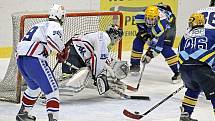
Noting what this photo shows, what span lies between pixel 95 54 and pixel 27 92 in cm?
89

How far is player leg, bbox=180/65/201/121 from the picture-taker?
4.41m

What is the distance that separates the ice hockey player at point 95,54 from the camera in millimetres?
5203

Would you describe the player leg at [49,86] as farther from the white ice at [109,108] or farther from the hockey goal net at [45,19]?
the hockey goal net at [45,19]

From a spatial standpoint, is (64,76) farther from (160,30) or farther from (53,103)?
(160,30)

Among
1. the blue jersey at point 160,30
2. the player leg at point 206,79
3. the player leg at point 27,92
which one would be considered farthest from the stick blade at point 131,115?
the blue jersey at point 160,30

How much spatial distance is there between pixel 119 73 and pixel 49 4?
6.64 ft

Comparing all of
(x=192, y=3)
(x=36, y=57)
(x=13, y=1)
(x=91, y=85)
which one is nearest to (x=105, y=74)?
(x=91, y=85)

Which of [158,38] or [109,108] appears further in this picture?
[158,38]

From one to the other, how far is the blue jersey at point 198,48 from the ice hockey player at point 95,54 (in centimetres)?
96

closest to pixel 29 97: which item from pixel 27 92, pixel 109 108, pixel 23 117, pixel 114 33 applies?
pixel 27 92

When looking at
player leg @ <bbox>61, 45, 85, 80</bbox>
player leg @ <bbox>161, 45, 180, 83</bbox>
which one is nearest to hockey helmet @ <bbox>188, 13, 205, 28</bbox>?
player leg @ <bbox>61, 45, 85, 80</bbox>

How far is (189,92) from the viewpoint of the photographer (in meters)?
4.53

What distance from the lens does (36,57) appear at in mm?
4312

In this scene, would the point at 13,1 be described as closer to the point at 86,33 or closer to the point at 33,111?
the point at 86,33
